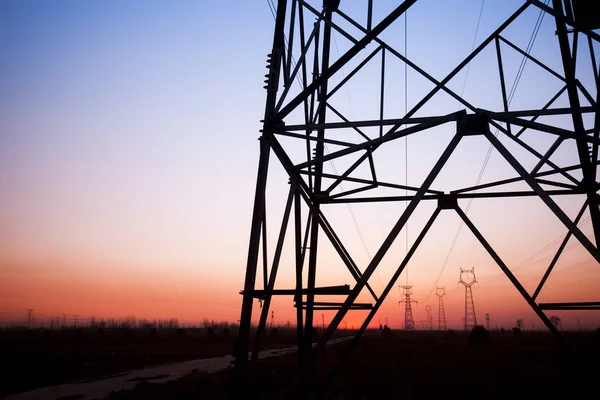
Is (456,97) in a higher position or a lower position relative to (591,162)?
higher

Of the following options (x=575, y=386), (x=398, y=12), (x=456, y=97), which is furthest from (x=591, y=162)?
(x=575, y=386)

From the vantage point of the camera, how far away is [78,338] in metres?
73.6

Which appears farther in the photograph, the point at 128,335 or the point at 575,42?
the point at 128,335

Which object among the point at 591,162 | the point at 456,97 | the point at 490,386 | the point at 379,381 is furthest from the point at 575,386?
the point at 456,97

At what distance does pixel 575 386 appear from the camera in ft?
51.3

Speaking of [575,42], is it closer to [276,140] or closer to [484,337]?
[276,140]

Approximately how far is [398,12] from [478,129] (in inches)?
90.9

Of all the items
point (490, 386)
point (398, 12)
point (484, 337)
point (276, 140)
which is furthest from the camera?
point (484, 337)

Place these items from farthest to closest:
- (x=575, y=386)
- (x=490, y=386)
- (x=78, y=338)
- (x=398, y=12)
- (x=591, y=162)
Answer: (x=78, y=338)
(x=490, y=386)
(x=575, y=386)
(x=591, y=162)
(x=398, y=12)

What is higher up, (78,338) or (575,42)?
(575,42)

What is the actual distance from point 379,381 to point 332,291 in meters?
10.5

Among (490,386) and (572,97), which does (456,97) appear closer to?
(572,97)

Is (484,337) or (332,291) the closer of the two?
(332,291)

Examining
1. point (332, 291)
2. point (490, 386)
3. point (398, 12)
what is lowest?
point (490, 386)
